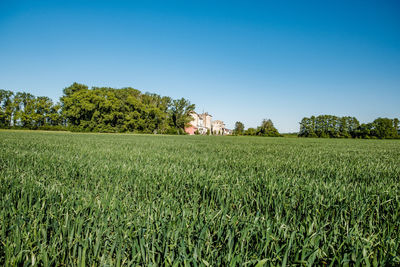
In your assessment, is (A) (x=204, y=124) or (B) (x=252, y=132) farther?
(A) (x=204, y=124)

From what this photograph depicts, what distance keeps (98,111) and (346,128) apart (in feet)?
286

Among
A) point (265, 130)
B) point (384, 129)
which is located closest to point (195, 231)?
point (265, 130)

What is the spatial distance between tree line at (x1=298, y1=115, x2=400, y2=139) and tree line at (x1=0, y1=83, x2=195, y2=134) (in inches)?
1894

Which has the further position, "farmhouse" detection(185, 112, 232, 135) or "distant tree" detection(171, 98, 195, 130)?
"farmhouse" detection(185, 112, 232, 135)

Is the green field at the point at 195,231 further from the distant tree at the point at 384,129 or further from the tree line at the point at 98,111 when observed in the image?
the distant tree at the point at 384,129

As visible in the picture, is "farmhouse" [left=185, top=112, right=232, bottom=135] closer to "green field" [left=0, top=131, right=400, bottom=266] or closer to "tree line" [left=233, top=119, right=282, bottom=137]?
"tree line" [left=233, top=119, right=282, bottom=137]

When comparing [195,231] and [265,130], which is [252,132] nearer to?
[265,130]

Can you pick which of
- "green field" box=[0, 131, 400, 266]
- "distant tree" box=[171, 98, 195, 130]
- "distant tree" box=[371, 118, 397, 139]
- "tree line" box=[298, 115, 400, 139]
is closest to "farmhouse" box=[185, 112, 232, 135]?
"distant tree" box=[171, 98, 195, 130]

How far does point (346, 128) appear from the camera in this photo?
247ft

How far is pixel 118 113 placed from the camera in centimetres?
5753

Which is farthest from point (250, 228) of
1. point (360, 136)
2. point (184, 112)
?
point (360, 136)

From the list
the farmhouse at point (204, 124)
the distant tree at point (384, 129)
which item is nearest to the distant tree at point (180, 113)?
the farmhouse at point (204, 124)

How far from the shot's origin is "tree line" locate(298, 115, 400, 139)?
68812mm

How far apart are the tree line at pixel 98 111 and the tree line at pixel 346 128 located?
48.1m
